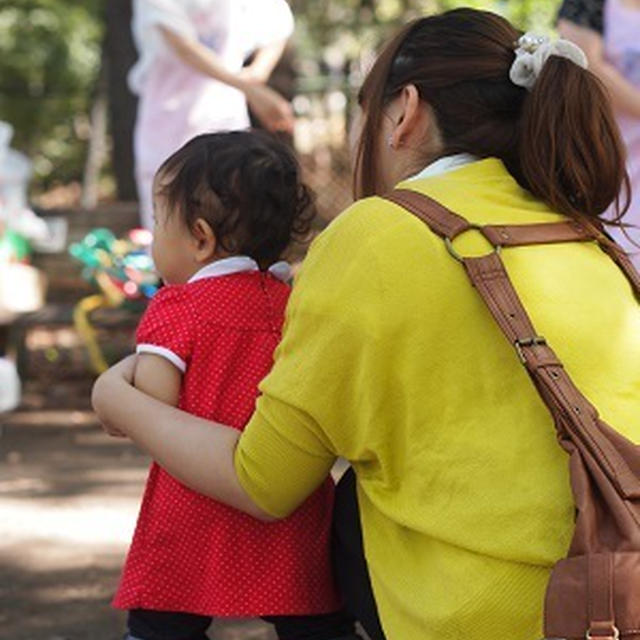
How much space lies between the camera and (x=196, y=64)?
222 inches

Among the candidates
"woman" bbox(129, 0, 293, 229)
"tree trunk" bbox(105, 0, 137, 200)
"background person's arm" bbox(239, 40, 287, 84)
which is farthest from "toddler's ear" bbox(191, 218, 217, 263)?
"tree trunk" bbox(105, 0, 137, 200)

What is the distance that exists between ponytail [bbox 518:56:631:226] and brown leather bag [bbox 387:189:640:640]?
0.81 ft

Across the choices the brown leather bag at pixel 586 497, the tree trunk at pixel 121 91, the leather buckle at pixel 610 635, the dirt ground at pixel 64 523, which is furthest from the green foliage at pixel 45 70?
the leather buckle at pixel 610 635

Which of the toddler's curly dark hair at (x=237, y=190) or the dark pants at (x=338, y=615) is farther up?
the toddler's curly dark hair at (x=237, y=190)

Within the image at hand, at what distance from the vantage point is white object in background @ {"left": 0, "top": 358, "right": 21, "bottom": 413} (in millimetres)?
6492

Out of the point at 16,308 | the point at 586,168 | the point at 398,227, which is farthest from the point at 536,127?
the point at 16,308

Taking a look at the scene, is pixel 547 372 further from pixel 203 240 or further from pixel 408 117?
pixel 203 240

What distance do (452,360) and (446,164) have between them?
38cm

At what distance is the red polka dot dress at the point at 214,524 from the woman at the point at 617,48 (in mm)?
1819

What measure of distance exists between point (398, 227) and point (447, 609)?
56 centimetres

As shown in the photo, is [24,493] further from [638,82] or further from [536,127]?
[536,127]

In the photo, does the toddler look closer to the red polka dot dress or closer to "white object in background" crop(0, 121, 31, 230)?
the red polka dot dress

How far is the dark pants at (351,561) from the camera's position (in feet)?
8.73

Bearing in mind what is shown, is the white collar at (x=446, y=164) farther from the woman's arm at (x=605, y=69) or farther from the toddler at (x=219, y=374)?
the woman's arm at (x=605, y=69)
